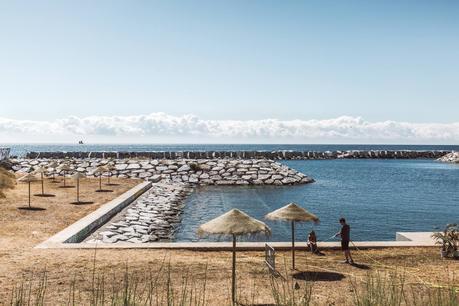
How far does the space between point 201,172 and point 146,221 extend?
965 inches

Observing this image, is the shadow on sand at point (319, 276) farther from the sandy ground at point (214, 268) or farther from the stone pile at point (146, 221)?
the stone pile at point (146, 221)

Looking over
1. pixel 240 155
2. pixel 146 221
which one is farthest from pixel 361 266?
pixel 240 155

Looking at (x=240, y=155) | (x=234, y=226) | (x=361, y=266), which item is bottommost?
(x=361, y=266)

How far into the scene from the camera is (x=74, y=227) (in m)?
17.3

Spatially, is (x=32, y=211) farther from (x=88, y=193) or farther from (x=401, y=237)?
(x=401, y=237)

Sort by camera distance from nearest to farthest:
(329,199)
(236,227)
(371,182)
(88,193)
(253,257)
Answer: (236,227) < (253,257) < (88,193) < (329,199) < (371,182)

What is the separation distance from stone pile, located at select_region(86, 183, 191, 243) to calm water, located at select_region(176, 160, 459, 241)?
69 cm

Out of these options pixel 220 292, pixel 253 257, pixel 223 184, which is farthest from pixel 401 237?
pixel 223 184

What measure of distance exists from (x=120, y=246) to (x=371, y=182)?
37461 mm

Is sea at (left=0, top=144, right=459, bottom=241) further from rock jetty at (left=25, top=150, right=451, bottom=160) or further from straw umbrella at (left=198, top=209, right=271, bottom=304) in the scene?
rock jetty at (left=25, top=150, right=451, bottom=160)

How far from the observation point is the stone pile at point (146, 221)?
59.8 feet

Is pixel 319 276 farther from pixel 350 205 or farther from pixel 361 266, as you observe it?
pixel 350 205

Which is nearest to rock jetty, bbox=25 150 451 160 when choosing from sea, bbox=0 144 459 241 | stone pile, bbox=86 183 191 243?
sea, bbox=0 144 459 241

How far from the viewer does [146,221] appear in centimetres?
2191
